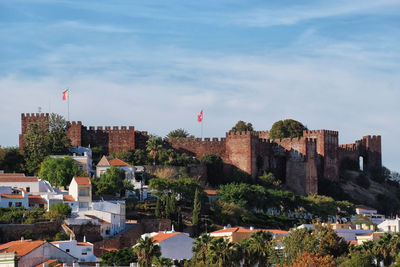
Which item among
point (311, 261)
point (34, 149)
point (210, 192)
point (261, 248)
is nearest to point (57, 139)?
point (34, 149)

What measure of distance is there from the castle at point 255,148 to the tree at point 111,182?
766 cm

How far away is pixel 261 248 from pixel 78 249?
10613mm

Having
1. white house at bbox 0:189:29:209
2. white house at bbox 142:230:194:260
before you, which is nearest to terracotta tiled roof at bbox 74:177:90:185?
white house at bbox 0:189:29:209

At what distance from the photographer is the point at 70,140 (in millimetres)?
82750

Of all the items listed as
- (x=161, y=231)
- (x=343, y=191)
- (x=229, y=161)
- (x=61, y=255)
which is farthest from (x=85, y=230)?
(x=343, y=191)

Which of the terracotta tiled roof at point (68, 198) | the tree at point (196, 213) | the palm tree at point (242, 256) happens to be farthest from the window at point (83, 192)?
the palm tree at point (242, 256)

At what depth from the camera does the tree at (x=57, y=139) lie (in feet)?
264

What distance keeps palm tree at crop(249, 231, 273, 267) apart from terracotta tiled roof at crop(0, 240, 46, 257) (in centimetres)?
1064

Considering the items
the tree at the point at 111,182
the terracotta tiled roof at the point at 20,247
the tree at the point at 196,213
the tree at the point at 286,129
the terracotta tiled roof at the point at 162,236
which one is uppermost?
the tree at the point at 286,129

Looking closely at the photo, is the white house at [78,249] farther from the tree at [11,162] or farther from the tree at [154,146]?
the tree at [154,146]

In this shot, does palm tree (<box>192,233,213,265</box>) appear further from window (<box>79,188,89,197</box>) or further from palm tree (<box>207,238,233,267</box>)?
window (<box>79,188,89,197</box>)

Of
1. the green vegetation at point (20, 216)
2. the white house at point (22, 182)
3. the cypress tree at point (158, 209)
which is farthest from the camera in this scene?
the white house at point (22, 182)

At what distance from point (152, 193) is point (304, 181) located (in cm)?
1563

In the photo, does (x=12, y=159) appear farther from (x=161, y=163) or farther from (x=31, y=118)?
(x=161, y=163)
